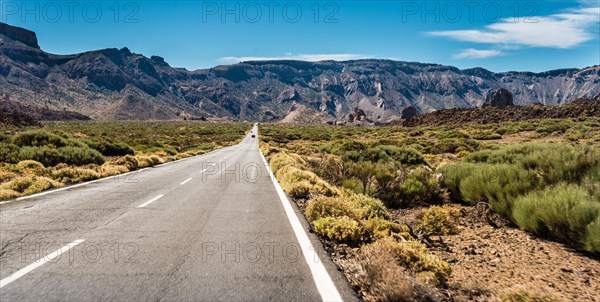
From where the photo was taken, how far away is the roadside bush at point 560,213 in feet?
17.1

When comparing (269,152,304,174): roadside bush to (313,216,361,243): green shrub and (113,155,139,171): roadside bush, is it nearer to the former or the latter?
(113,155,139,171): roadside bush

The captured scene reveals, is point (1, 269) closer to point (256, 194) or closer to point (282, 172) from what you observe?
point (256, 194)

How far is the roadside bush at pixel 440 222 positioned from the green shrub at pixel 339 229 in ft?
5.75

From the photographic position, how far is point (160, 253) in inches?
206

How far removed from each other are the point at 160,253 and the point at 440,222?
5.12 m

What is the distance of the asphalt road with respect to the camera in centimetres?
394

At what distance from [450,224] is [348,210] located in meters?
2.03

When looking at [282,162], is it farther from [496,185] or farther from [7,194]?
[496,185]

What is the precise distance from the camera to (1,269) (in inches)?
180

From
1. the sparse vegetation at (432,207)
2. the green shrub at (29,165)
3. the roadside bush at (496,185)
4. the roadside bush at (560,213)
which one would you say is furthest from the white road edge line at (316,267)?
the green shrub at (29,165)

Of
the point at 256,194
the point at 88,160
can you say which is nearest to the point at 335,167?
the point at 256,194

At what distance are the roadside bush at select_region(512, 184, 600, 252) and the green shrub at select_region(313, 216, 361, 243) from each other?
2.98m

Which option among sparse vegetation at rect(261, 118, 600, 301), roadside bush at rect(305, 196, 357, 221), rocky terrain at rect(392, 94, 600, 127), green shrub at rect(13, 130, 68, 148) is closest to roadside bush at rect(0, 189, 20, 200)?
sparse vegetation at rect(261, 118, 600, 301)

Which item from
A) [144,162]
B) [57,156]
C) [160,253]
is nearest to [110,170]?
[57,156]
